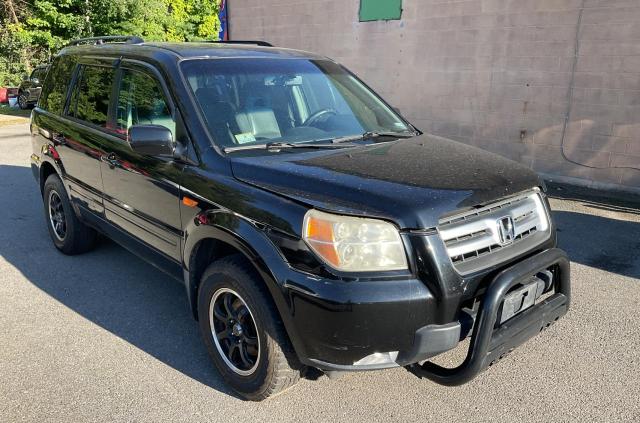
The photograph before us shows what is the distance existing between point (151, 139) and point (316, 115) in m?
1.11

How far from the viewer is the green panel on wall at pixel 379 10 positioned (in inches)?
378

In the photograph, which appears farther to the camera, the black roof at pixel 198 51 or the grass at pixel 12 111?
the grass at pixel 12 111

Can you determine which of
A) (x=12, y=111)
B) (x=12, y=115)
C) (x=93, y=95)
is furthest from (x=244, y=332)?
(x=12, y=111)

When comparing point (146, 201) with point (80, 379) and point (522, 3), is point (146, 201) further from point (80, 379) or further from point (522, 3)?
point (522, 3)

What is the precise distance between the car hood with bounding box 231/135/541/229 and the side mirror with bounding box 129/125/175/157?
0.44m

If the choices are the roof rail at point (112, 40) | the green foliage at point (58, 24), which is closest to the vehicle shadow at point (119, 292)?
the roof rail at point (112, 40)

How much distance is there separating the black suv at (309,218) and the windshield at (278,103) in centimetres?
1

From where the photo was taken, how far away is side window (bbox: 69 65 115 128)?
4129mm

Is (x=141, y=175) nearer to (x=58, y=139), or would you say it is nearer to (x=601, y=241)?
(x=58, y=139)

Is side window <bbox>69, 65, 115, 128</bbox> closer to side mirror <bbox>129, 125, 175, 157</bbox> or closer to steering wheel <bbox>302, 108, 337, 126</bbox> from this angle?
side mirror <bbox>129, 125, 175, 157</bbox>

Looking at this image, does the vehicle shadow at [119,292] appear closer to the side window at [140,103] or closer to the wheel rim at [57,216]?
the wheel rim at [57,216]

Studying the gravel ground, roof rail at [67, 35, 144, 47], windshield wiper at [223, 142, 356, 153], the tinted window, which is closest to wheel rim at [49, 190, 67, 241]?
the gravel ground

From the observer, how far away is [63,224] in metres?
5.10

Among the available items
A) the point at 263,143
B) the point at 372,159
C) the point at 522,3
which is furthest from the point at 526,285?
the point at 522,3
